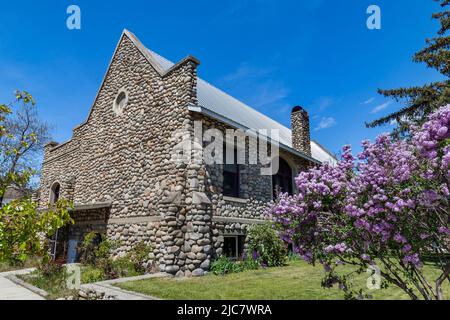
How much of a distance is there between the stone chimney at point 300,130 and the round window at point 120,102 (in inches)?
376

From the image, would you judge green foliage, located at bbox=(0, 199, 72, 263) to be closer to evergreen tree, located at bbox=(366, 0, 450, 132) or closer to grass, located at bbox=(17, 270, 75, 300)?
grass, located at bbox=(17, 270, 75, 300)

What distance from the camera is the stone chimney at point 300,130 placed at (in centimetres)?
1708

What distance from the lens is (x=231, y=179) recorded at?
11938 millimetres

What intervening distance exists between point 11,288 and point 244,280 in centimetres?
619

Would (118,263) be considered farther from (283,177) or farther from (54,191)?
(54,191)

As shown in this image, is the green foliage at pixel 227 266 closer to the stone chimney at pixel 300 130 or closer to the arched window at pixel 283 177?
the arched window at pixel 283 177

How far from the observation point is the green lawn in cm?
621

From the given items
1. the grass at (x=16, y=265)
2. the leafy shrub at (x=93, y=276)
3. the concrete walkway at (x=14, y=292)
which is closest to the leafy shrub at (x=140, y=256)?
the leafy shrub at (x=93, y=276)

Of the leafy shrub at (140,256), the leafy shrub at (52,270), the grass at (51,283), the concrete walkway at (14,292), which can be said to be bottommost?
the concrete walkway at (14,292)

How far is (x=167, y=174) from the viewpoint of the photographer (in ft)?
34.5

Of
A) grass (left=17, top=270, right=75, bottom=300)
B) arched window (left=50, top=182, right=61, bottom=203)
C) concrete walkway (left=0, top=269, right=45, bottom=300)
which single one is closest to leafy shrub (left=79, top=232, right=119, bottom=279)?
grass (left=17, top=270, right=75, bottom=300)

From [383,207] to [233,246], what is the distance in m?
8.23

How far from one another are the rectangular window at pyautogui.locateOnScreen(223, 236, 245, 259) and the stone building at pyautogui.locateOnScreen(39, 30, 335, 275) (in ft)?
0.12
